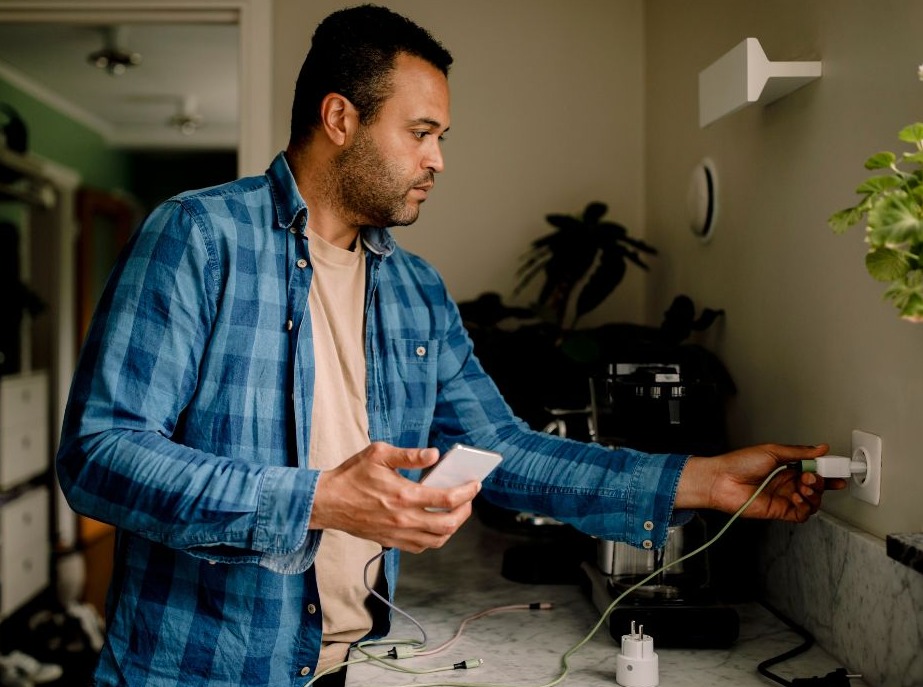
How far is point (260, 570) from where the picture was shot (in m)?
1.30

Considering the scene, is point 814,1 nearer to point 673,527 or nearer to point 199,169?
point 673,527

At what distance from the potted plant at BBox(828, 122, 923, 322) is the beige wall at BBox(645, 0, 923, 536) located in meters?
0.32

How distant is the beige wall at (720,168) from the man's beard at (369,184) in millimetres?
611

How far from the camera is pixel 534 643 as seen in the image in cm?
136

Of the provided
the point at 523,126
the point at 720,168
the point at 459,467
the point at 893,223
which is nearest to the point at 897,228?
the point at 893,223

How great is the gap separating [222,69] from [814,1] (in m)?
4.58

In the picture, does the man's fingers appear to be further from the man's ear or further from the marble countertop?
the man's ear

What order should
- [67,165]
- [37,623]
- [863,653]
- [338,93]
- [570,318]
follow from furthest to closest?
[67,165]
[37,623]
[570,318]
[338,93]
[863,653]

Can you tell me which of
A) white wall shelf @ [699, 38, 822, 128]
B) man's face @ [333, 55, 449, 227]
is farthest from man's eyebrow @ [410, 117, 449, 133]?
white wall shelf @ [699, 38, 822, 128]

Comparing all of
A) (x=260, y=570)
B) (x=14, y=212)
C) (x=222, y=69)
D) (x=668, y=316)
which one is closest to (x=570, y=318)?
(x=668, y=316)

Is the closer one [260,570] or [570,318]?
[260,570]

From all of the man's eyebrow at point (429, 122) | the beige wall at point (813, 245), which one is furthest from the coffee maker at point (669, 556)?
the man's eyebrow at point (429, 122)

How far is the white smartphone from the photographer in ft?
3.27

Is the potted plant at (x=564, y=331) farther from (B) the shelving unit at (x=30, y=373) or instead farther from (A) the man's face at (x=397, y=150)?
(B) the shelving unit at (x=30, y=373)
